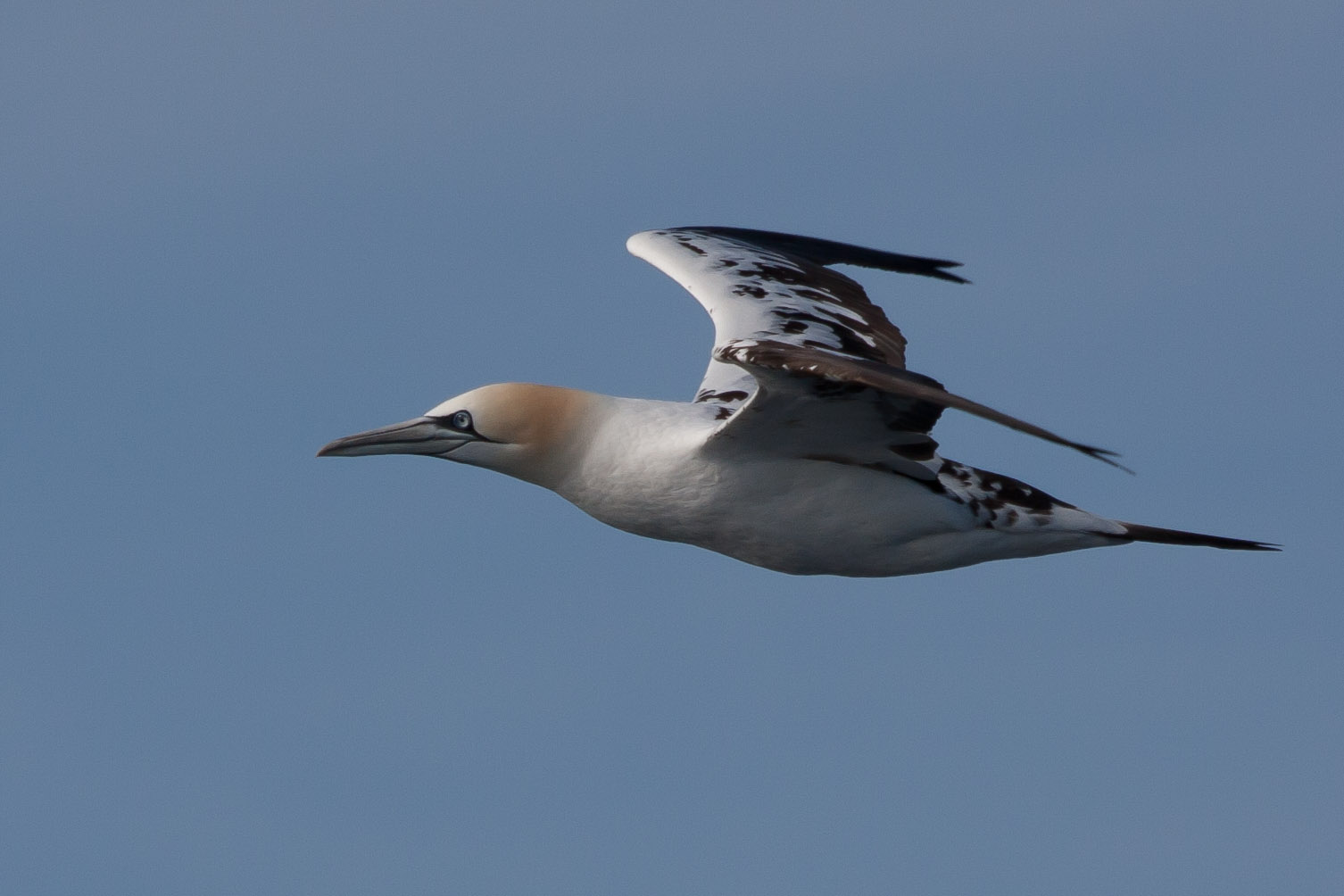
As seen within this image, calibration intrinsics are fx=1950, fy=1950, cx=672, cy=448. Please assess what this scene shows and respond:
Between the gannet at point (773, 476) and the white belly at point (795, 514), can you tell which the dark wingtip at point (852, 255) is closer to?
the gannet at point (773, 476)

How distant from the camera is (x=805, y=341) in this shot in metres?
14.9

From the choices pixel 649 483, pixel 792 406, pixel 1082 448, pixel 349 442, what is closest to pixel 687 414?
pixel 649 483

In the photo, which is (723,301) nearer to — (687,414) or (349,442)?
(687,414)

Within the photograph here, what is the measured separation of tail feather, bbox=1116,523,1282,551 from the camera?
1368 cm

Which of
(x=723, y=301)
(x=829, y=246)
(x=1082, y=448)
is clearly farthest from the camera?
(x=829, y=246)

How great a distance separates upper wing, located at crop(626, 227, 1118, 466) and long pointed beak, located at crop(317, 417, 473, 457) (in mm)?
1973

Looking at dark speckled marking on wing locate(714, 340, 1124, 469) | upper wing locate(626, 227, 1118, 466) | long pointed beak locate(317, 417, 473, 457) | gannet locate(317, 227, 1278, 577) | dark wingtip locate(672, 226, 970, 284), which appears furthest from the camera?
dark wingtip locate(672, 226, 970, 284)

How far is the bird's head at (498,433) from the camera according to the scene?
13.3 m

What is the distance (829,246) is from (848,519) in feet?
16.7

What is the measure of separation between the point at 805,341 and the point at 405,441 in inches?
127

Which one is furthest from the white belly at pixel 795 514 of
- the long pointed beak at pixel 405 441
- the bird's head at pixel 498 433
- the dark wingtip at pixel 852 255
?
the dark wingtip at pixel 852 255

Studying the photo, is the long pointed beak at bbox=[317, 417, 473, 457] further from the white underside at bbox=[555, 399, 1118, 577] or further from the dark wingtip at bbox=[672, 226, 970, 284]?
the dark wingtip at bbox=[672, 226, 970, 284]

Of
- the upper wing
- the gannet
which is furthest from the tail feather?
the upper wing

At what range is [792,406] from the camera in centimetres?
1204
